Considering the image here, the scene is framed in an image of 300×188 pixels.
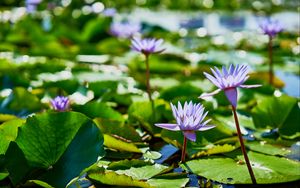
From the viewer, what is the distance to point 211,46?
3328mm

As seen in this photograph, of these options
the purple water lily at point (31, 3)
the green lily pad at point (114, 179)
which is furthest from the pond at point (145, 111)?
the purple water lily at point (31, 3)

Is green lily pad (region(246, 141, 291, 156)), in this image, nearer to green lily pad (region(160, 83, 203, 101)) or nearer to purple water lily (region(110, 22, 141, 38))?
green lily pad (region(160, 83, 203, 101))

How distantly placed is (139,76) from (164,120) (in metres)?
0.68

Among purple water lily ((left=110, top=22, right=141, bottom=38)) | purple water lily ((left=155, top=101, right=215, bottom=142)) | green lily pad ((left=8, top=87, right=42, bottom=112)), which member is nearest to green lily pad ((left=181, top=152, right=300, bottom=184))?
purple water lily ((left=155, top=101, right=215, bottom=142))

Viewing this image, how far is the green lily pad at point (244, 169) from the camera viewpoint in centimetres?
130

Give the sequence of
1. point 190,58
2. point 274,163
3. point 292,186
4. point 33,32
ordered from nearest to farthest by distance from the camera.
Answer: point 292,186
point 274,163
point 190,58
point 33,32

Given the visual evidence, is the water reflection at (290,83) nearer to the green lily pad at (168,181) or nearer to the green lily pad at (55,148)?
the green lily pad at (168,181)

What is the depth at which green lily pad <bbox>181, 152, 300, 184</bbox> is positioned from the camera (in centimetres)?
130

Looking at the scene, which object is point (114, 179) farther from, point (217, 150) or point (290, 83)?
point (290, 83)

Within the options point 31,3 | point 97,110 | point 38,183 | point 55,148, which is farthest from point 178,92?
point 31,3

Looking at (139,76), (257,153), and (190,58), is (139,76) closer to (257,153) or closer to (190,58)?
(190,58)

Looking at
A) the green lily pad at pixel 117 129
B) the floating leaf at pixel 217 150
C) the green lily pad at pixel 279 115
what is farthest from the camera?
the green lily pad at pixel 279 115

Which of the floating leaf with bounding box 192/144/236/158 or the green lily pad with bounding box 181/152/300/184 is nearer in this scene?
the green lily pad with bounding box 181/152/300/184

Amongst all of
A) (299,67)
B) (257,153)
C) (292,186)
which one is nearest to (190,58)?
(299,67)
